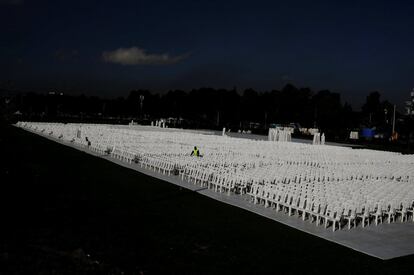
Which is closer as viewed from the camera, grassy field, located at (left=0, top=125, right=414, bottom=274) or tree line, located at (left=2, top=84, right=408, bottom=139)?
grassy field, located at (left=0, top=125, right=414, bottom=274)

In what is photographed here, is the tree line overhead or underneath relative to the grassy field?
overhead

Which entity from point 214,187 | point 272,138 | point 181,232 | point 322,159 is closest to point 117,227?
point 181,232

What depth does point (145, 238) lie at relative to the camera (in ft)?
30.9

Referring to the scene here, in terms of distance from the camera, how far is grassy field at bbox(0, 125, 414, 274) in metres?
7.73

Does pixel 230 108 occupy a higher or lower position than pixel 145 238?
higher

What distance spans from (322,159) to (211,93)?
407 feet

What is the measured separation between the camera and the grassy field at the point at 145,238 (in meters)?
7.73

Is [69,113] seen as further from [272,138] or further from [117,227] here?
[117,227]

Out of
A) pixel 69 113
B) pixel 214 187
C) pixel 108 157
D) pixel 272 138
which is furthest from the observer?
pixel 69 113

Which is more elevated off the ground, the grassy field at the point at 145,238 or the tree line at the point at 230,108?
the tree line at the point at 230,108

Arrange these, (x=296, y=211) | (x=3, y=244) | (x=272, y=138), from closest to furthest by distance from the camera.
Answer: (x=3, y=244) < (x=296, y=211) < (x=272, y=138)

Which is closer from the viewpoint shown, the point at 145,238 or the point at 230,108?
the point at 145,238

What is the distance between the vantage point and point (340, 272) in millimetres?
8109

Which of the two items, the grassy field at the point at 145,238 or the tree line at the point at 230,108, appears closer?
the grassy field at the point at 145,238
